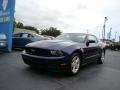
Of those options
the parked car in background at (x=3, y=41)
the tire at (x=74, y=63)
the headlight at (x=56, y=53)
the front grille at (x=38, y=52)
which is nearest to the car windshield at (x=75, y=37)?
the tire at (x=74, y=63)

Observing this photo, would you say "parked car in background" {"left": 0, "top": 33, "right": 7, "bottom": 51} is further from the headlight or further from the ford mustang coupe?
the headlight

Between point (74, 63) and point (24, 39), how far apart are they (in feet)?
22.2

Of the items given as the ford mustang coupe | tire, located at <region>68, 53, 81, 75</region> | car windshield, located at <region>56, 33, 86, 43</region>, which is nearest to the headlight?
the ford mustang coupe

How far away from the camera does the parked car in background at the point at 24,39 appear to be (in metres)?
11.5

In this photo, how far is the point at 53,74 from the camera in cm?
552

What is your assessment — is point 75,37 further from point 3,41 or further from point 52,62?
point 3,41

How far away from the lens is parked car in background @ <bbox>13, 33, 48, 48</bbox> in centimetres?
1155

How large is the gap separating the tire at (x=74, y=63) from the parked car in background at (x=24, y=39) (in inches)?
242

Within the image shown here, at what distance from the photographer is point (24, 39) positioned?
11.6 meters

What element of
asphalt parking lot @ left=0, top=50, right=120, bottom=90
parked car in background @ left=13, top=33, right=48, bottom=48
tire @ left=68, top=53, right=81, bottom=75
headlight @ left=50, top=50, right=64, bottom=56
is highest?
parked car in background @ left=13, top=33, right=48, bottom=48

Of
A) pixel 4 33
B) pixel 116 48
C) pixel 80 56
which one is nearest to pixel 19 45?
pixel 4 33

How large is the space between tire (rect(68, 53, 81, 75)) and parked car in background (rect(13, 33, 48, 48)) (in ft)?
20.2

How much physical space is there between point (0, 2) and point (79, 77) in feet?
26.9

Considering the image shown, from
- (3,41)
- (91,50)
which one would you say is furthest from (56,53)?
(3,41)
